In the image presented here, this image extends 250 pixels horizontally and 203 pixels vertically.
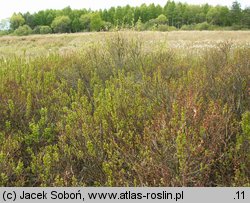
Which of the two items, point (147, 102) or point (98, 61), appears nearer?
point (147, 102)

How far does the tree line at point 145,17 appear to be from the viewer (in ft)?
231

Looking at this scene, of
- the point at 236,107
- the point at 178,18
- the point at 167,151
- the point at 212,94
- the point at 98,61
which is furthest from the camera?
the point at 178,18

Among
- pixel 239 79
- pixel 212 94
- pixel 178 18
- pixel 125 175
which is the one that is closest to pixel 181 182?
pixel 125 175

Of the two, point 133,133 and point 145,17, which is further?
point 145,17

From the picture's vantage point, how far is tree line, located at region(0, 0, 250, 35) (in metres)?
70.4

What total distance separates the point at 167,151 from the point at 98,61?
4.38 metres

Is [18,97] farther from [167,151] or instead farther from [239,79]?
[239,79]

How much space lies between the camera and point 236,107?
14.5 feet

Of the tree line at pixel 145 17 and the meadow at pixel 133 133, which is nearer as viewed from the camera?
the meadow at pixel 133 133

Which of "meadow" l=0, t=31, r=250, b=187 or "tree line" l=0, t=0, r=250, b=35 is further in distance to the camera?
"tree line" l=0, t=0, r=250, b=35

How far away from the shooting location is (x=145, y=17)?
290 ft

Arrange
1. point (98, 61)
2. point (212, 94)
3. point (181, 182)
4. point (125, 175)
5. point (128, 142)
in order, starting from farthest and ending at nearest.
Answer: point (98, 61), point (212, 94), point (128, 142), point (125, 175), point (181, 182)

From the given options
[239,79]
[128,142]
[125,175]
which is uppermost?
[239,79]

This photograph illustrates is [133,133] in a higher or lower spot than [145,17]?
lower
